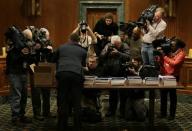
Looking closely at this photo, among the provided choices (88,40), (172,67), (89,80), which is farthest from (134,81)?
(88,40)

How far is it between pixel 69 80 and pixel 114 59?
166 centimetres

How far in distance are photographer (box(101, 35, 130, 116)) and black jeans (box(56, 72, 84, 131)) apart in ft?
4.41

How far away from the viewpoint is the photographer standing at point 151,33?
370 inches

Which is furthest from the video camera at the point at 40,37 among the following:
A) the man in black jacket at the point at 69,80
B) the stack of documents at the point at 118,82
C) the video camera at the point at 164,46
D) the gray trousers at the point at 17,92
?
the video camera at the point at 164,46

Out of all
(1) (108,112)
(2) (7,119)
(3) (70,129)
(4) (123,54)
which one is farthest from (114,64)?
(2) (7,119)

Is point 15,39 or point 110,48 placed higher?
point 15,39

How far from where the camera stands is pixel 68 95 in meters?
7.57

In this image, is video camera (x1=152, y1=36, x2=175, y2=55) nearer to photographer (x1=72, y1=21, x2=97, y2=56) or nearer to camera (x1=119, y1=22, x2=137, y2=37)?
camera (x1=119, y1=22, x2=137, y2=37)

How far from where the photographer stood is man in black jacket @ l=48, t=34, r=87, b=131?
24.5 ft

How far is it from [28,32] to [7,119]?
5.14 ft

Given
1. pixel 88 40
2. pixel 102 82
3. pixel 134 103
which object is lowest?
pixel 134 103

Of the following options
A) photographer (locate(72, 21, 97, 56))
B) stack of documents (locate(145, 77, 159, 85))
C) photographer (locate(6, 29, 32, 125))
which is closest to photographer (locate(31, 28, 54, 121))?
photographer (locate(6, 29, 32, 125))

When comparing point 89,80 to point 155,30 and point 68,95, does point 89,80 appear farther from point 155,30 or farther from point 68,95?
point 155,30

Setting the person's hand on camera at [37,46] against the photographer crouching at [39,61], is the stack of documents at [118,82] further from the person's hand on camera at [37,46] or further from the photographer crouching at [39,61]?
the person's hand on camera at [37,46]
